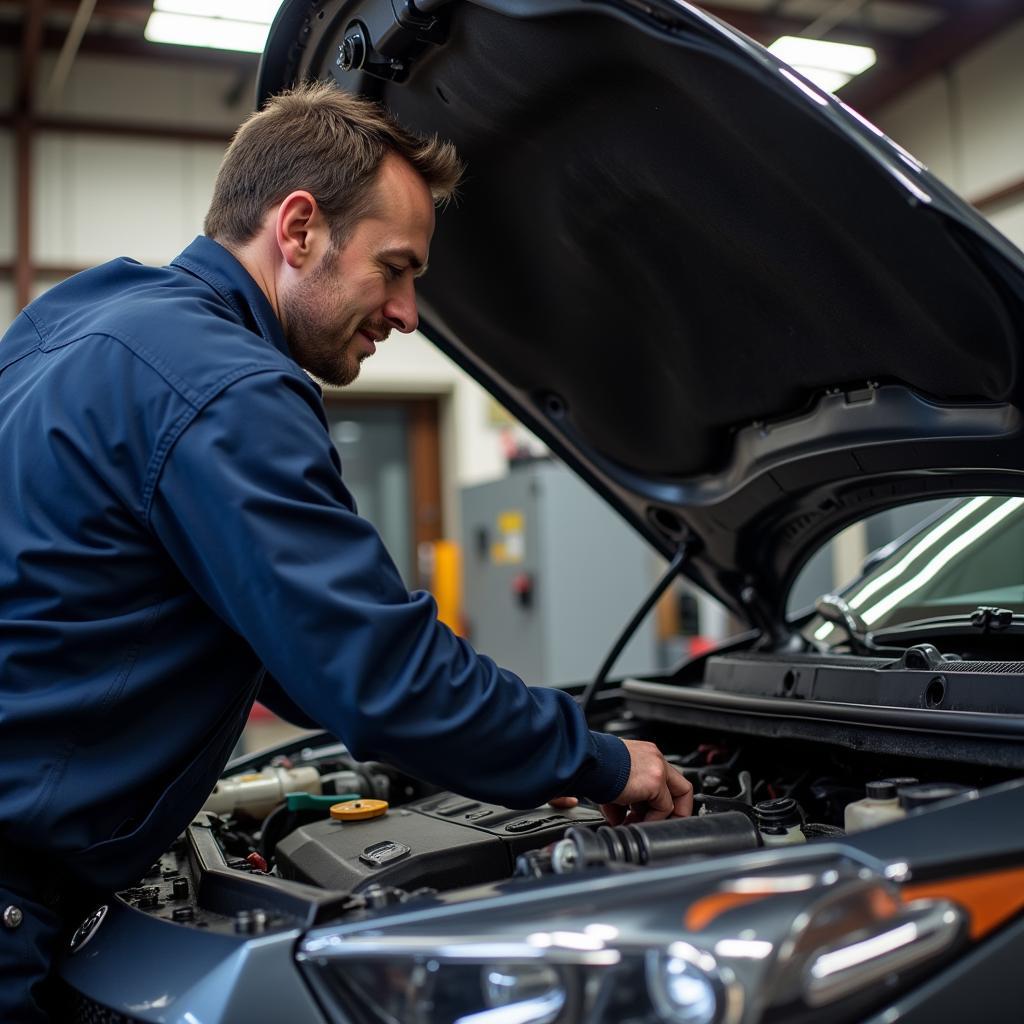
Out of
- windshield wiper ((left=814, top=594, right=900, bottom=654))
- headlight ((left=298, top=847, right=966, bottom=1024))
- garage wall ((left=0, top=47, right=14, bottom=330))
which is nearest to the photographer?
headlight ((left=298, top=847, right=966, bottom=1024))

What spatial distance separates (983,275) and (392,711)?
77 cm

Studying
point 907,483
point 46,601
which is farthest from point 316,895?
point 907,483

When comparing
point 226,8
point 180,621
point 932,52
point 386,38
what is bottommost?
point 180,621

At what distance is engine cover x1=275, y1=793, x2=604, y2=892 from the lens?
50.1 inches

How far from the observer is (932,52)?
666 centimetres

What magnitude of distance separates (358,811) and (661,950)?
819 millimetres

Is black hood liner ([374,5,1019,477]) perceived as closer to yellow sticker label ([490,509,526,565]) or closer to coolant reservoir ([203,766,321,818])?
coolant reservoir ([203,766,321,818])

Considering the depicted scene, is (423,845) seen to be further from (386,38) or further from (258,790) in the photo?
(386,38)

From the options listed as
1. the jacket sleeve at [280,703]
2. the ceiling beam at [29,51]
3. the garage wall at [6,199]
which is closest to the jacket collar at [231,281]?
the jacket sleeve at [280,703]

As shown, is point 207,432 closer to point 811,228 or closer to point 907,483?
point 811,228

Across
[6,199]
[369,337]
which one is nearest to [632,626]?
[369,337]

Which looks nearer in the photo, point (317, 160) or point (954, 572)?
point (317, 160)

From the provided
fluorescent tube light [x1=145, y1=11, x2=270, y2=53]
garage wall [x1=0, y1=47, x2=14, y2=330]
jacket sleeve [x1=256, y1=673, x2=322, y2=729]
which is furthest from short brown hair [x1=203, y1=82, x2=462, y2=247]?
garage wall [x1=0, y1=47, x2=14, y2=330]

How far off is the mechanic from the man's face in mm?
101
